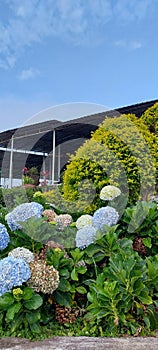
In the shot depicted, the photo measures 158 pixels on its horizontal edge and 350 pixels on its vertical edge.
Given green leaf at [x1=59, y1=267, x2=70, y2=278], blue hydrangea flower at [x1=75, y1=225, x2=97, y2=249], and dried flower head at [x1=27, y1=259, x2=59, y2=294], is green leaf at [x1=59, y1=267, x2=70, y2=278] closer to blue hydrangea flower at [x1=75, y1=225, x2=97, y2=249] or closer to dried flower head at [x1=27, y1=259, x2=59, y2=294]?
dried flower head at [x1=27, y1=259, x2=59, y2=294]

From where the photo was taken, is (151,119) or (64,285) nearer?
(64,285)

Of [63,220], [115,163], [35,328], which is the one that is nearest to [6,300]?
[35,328]

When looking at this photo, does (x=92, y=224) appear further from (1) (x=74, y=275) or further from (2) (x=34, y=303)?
(2) (x=34, y=303)

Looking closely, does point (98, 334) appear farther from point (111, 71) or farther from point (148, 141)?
point (111, 71)

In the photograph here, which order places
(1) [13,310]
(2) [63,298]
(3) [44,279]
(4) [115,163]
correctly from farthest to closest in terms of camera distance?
(4) [115,163] < (2) [63,298] < (3) [44,279] < (1) [13,310]

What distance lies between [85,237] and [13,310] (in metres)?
0.56

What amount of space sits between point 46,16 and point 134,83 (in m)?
1.69

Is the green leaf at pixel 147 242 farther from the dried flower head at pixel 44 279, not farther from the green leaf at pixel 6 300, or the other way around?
the green leaf at pixel 6 300

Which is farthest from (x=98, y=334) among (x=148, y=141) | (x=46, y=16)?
(x=46, y=16)

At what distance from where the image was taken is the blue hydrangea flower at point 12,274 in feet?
5.49

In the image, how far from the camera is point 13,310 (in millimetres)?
1610

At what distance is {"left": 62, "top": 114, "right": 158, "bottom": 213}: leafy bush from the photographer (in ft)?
12.5

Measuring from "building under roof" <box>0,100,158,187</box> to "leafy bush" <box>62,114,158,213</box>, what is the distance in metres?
3.97

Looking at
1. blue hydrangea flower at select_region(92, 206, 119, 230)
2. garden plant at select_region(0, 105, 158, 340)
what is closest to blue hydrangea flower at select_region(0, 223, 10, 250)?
garden plant at select_region(0, 105, 158, 340)
